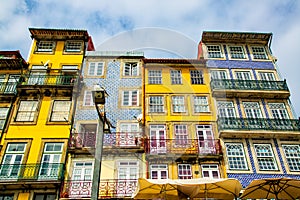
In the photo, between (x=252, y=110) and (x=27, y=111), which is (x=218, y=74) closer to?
(x=252, y=110)

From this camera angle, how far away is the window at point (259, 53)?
19.5 metres

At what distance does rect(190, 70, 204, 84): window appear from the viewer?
60.0 feet

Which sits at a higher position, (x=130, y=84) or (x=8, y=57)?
(x=8, y=57)

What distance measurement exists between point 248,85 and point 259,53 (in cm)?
366

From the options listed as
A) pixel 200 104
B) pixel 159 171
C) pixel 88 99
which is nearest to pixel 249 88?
pixel 200 104

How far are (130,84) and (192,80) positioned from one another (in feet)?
13.8

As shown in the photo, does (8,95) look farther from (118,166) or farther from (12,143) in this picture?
(118,166)

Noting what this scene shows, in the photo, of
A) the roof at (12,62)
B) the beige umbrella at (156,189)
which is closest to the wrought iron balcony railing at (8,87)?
the roof at (12,62)

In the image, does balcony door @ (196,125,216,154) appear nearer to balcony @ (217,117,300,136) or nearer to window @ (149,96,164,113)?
balcony @ (217,117,300,136)

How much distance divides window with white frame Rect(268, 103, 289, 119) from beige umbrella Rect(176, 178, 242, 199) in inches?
321

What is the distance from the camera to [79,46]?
19562 millimetres

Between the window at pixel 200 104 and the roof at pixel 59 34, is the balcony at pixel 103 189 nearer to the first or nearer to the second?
the window at pixel 200 104

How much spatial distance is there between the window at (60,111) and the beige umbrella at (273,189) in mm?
10676

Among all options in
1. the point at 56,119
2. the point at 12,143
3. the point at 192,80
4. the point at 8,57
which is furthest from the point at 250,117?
the point at 8,57
